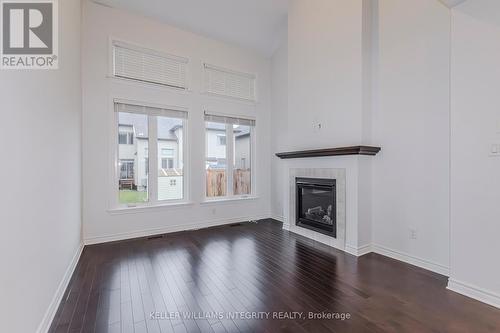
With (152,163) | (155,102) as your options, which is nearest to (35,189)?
(152,163)

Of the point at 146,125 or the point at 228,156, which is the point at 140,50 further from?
the point at 228,156

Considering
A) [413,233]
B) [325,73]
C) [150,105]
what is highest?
[325,73]

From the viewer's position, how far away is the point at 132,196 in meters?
4.32

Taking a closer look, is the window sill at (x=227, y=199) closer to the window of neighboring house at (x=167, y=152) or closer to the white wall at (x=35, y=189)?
the window of neighboring house at (x=167, y=152)

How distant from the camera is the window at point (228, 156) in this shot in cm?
515

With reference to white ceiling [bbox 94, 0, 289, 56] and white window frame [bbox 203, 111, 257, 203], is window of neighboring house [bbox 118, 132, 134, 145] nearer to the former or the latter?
white window frame [bbox 203, 111, 257, 203]

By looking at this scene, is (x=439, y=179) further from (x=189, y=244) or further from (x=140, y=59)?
(x=140, y=59)

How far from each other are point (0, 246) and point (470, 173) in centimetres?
361

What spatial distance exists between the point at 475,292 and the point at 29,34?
4618 mm

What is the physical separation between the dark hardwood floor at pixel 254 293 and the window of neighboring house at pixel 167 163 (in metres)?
1.59

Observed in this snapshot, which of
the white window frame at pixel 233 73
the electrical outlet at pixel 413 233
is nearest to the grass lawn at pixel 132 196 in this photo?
the white window frame at pixel 233 73

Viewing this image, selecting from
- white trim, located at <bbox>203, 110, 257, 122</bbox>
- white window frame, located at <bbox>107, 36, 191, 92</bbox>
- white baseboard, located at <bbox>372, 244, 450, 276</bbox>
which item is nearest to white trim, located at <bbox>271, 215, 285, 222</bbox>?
white baseboard, located at <bbox>372, 244, 450, 276</bbox>

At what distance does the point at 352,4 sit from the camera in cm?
356

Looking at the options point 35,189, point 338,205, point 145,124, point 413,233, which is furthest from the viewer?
point 145,124
